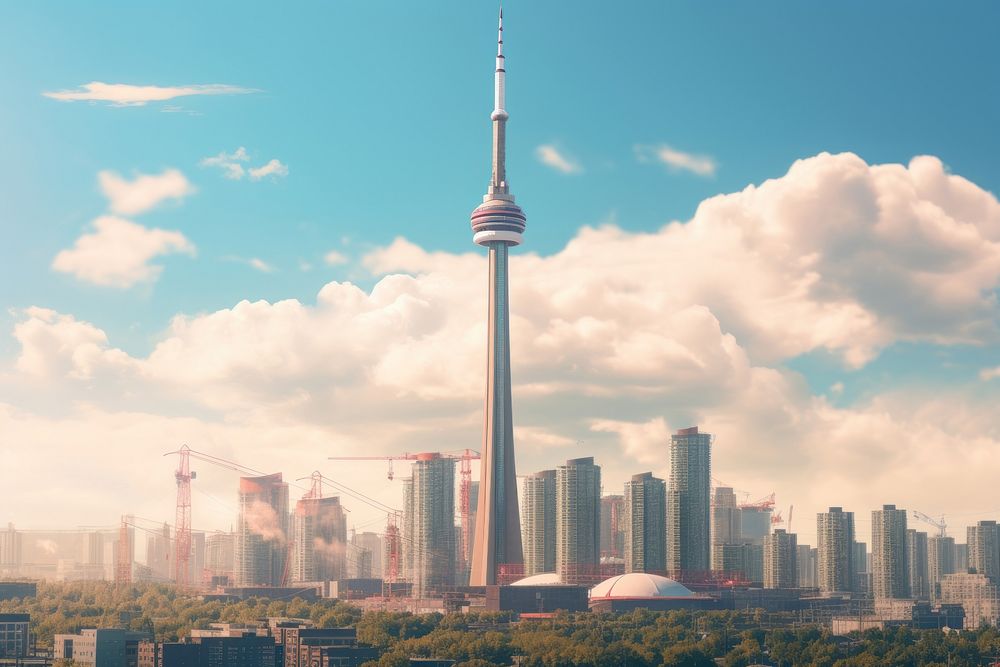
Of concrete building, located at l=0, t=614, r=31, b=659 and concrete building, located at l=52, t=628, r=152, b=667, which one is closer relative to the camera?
concrete building, located at l=52, t=628, r=152, b=667

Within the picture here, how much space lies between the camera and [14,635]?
19362 cm

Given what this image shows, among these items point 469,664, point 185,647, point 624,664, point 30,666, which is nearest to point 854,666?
point 624,664

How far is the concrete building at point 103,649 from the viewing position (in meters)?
180

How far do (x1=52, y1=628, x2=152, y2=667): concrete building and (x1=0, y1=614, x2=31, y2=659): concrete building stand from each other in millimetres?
6284

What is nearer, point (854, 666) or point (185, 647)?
point (185, 647)

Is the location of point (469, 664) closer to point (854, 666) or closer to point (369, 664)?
point (369, 664)

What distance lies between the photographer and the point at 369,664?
17950cm

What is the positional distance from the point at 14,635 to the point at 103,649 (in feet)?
60.6

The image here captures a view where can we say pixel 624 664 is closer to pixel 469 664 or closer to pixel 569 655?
pixel 569 655

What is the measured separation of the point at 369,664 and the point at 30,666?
35.5m

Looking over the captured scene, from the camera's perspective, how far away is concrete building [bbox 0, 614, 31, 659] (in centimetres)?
19054

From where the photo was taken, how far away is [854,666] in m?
200

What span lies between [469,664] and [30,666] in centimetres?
4837

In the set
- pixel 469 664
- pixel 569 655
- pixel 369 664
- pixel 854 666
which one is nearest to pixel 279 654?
pixel 369 664
